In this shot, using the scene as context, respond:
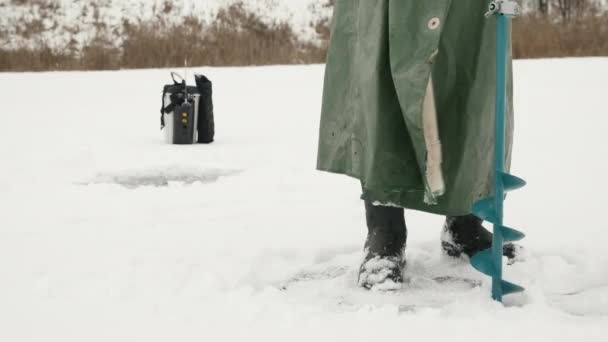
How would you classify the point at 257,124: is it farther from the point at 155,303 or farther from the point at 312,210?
the point at 155,303

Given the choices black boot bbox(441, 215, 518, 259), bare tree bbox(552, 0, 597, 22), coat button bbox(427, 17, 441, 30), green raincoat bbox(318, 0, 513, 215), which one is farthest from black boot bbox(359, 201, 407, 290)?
bare tree bbox(552, 0, 597, 22)

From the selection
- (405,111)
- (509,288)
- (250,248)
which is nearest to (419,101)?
(405,111)

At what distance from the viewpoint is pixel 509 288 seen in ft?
6.32

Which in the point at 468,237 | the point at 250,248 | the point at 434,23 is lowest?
the point at 250,248

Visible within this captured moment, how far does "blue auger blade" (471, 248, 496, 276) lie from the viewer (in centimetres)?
193

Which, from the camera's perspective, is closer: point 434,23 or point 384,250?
point 434,23

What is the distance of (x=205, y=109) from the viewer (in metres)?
5.42

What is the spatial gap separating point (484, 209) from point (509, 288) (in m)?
0.20

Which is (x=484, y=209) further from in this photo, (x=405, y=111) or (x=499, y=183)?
(x=405, y=111)

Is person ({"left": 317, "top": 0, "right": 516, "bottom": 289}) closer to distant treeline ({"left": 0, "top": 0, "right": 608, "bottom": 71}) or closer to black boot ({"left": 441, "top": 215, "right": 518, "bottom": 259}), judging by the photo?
black boot ({"left": 441, "top": 215, "right": 518, "bottom": 259})

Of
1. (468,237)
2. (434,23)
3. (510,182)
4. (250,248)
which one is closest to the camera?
(434,23)

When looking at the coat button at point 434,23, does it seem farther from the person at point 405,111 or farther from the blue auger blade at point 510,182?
the blue auger blade at point 510,182

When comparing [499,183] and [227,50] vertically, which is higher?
[227,50]

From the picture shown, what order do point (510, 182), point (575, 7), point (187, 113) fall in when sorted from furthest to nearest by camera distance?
point (575, 7)
point (187, 113)
point (510, 182)
